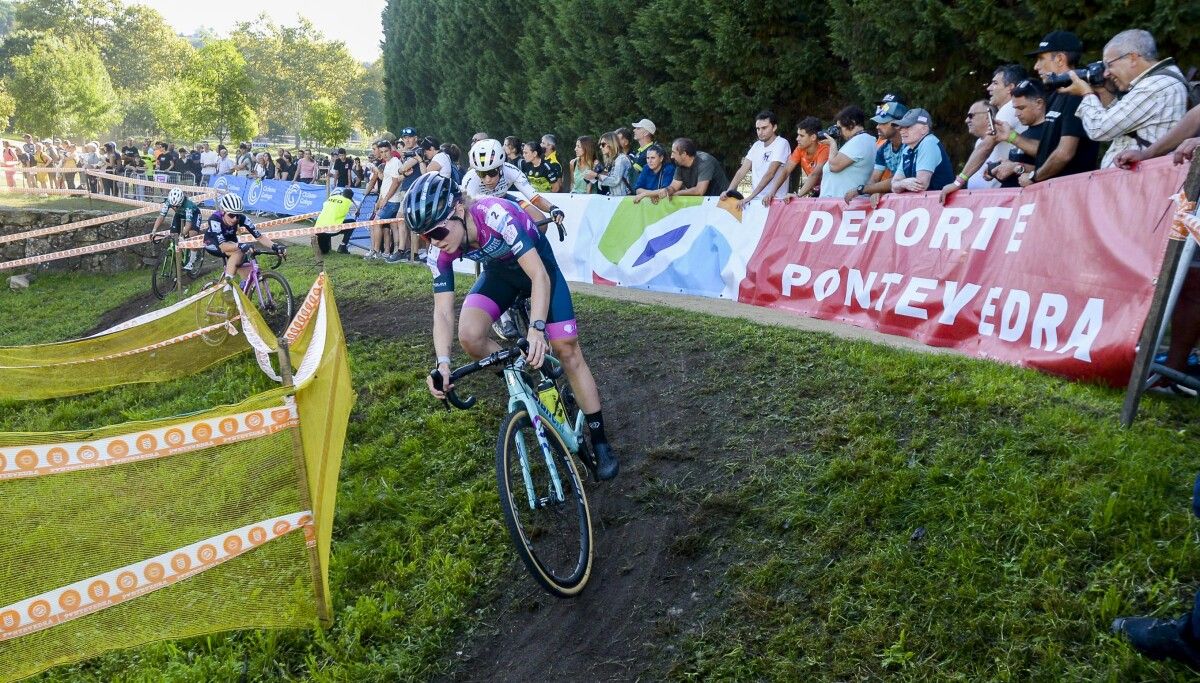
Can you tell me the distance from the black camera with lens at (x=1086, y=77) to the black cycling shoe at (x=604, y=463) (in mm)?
4419

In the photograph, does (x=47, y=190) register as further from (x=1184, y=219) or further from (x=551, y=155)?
(x=1184, y=219)

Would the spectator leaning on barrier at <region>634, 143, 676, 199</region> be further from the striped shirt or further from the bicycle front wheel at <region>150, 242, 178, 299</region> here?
the bicycle front wheel at <region>150, 242, 178, 299</region>

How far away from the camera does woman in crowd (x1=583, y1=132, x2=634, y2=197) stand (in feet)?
41.2

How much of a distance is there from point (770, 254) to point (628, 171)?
144 inches

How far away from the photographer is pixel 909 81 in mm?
10844

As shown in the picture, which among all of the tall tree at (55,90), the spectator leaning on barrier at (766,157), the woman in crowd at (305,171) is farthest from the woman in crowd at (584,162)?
the tall tree at (55,90)

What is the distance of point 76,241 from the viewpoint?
78.7 ft

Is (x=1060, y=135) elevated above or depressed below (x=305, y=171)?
above

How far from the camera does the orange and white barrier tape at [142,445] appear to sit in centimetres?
325

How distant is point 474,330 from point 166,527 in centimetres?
214

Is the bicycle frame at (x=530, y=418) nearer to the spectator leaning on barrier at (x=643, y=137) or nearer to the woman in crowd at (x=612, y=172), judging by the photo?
the spectator leaning on barrier at (x=643, y=137)

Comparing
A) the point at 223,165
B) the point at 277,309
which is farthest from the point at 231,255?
the point at 223,165

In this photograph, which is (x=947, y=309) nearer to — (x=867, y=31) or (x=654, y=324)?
(x=654, y=324)

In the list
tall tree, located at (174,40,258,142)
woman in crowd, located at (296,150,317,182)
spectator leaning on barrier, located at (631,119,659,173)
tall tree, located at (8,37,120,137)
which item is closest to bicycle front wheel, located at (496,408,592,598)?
spectator leaning on barrier, located at (631,119,659,173)
